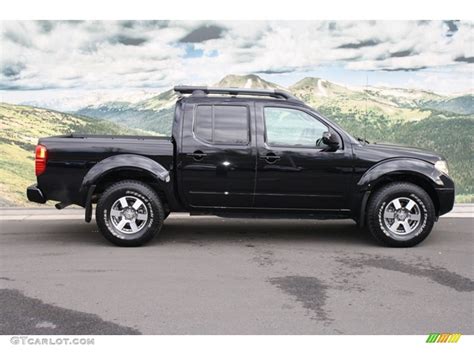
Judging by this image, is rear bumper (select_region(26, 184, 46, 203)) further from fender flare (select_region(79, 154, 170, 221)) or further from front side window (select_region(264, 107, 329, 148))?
front side window (select_region(264, 107, 329, 148))

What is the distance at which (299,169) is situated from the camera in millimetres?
6707

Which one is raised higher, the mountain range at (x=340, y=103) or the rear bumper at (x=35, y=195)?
the mountain range at (x=340, y=103)

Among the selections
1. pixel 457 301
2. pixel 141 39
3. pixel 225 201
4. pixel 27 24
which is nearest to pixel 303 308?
pixel 457 301

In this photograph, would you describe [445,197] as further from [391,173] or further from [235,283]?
[235,283]

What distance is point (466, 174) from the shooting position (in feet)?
35.2

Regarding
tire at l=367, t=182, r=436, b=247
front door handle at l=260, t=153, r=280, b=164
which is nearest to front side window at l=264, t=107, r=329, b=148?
front door handle at l=260, t=153, r=280, b=164

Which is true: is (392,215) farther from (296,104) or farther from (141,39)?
(141,39)

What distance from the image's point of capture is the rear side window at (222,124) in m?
6.78

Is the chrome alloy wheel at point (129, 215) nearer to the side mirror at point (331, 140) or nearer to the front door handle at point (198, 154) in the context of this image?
the front door handle at point (198, 154)

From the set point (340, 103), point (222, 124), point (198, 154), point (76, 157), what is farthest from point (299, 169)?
point (340, 103)

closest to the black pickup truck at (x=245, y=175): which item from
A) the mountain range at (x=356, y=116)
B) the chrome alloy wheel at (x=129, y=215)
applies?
the chrome alloy wheel at (x=129, y=215)

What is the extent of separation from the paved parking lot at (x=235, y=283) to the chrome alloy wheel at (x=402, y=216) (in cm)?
26

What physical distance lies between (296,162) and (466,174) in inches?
213

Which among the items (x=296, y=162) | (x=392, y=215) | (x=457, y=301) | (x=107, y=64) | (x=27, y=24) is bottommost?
(x=457, y=301)
